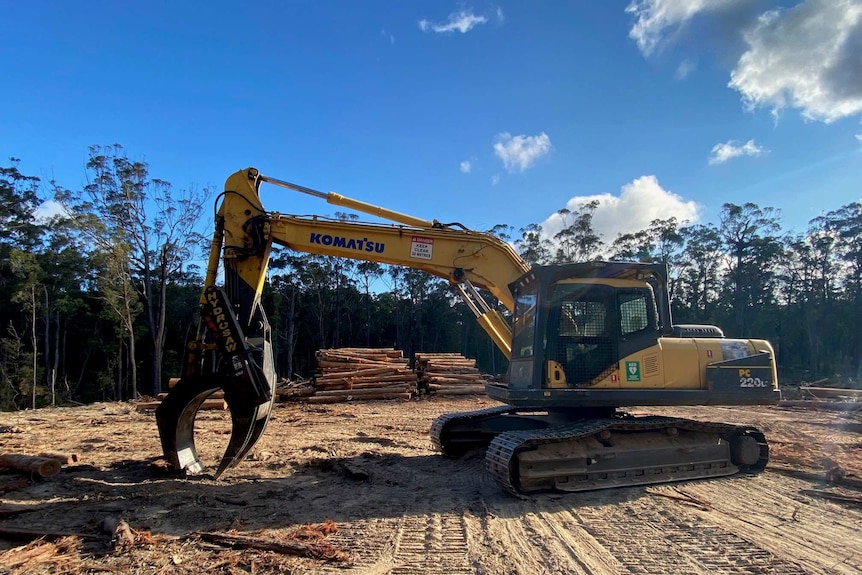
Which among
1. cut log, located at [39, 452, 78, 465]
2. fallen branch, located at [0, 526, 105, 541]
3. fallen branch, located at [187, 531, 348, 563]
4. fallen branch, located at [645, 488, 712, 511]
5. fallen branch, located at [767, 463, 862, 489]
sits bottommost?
fallen branch, located at [767, 463, 862, 489]

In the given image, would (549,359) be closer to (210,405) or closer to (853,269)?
(210,405)

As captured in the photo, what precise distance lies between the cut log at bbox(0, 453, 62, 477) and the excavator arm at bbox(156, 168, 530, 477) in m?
1.64

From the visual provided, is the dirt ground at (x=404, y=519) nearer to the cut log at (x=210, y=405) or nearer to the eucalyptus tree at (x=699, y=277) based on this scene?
the cut log at (x=210, y=405)

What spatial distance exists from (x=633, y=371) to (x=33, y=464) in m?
8.13

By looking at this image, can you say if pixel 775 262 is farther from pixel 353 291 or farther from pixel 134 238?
pixel 134 238

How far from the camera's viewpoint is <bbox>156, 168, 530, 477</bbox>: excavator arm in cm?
657

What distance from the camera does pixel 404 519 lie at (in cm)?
556

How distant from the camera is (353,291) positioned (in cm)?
5309

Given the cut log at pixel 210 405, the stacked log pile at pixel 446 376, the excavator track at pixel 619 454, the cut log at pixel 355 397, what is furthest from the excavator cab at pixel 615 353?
the stacked log pile at pixel 446 376

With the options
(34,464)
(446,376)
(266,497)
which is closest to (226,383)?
(266,497)

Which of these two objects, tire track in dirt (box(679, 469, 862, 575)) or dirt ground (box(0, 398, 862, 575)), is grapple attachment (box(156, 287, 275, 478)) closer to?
dirt ground (box(0, 398, 862, 575))

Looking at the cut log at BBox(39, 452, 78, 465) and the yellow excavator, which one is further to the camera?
the cut log at BBox(39, 452, 78, 465)

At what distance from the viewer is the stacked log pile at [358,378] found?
18250mm

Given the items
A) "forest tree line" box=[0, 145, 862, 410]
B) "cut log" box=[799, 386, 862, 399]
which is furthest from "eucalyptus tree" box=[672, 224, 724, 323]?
"cut log" box=[799, 386, 862, 399]
